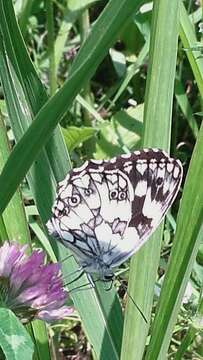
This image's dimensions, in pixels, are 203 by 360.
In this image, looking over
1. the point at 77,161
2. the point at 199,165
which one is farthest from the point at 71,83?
the point at 77,161

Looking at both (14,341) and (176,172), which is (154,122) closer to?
(176,172)

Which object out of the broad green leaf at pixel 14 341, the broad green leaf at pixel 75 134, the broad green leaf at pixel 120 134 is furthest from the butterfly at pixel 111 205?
the broad green leaf at pixel 120 134

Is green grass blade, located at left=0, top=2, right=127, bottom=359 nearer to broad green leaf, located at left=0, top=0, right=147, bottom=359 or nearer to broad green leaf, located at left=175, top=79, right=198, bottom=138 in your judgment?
broad green leaf, located at left=0, top=0, right=147, bottom=359

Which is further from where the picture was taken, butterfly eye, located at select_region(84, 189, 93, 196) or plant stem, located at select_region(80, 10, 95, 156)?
plant stem, located at select_region(80, 10, 95, 156)

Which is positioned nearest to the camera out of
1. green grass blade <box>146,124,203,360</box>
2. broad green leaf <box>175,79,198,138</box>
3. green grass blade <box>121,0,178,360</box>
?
green grass blade <box>146,124,203,360</box>

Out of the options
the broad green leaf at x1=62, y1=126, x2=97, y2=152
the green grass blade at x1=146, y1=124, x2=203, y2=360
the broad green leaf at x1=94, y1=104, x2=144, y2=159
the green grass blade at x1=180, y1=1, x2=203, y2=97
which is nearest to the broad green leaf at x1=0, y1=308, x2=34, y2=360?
the green grass blade at x1=146, y1=124, x2=203, y2=360

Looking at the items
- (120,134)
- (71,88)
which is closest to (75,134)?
(120,134)
